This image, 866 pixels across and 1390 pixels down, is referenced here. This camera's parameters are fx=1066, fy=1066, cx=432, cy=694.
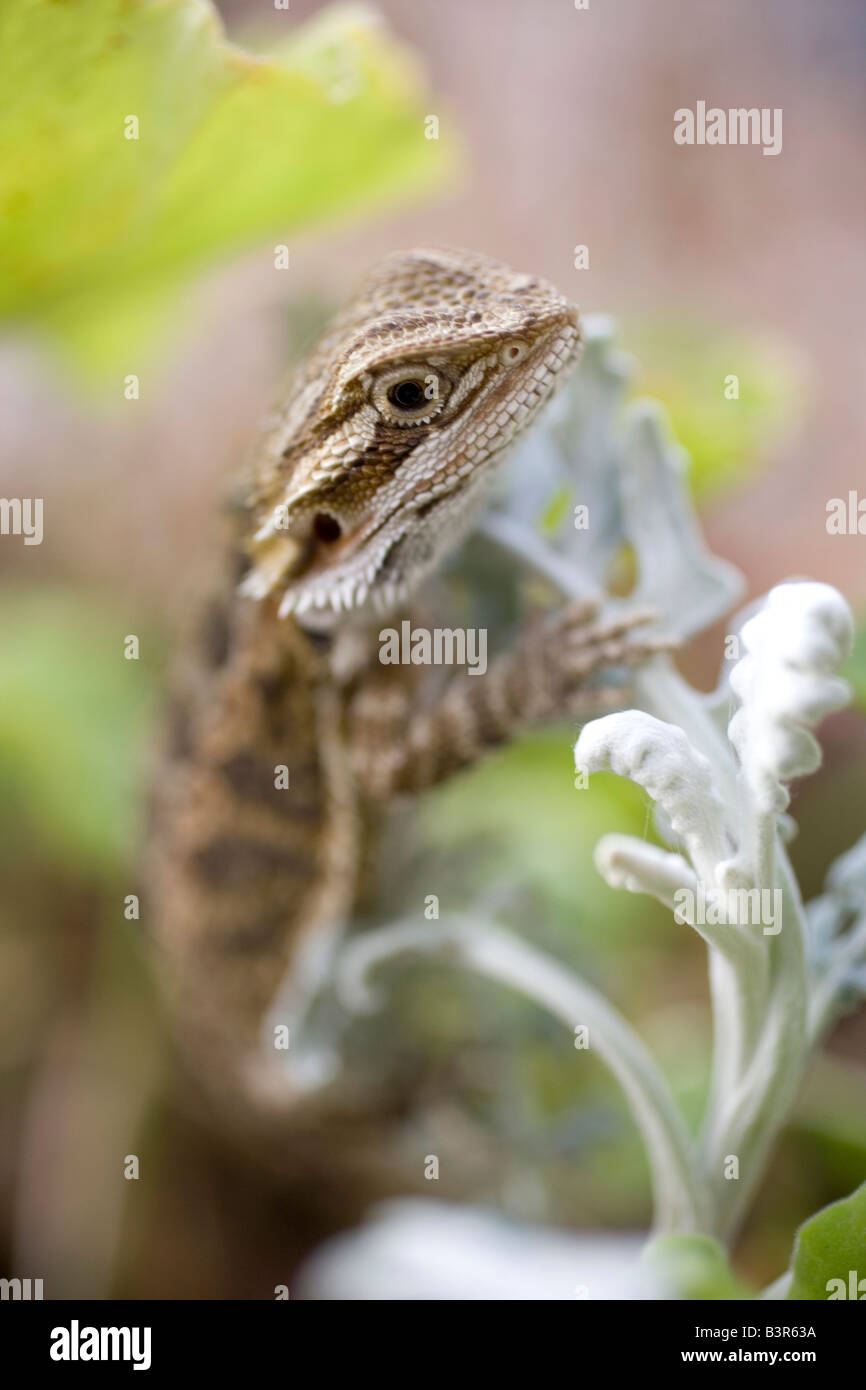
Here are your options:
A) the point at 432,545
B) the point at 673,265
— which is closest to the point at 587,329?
the point at 432,545

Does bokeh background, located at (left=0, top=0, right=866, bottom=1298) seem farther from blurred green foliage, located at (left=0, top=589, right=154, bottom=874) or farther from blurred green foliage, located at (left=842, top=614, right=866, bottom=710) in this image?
blurred green foliage, located at (left=842, top=614, right=866, bottom=710)

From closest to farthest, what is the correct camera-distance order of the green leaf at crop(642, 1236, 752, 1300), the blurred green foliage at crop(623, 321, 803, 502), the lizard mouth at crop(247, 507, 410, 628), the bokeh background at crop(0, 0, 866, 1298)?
the green leaf at crop(642, 1236, 752, 1300) → the lizard mouth at crop(247, 507, 410, 628) → the bokeh background at crop(0, 0, 866, 1298) → the blurred green foliage at crop(623, 321, 803, 502)

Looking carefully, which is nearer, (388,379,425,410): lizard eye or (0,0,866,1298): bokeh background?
(388,379,425,410): lizard eye

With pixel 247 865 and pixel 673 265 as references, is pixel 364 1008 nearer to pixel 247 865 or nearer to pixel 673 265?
pixel 247 865

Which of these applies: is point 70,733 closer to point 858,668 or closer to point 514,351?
point 514,351

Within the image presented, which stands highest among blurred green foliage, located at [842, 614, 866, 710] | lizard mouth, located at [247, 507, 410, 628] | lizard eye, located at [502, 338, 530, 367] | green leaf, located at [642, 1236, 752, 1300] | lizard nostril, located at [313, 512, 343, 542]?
lizard eye, located at [502, 338, 530, 367]

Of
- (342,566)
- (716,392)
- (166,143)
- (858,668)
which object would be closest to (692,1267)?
(858,668)

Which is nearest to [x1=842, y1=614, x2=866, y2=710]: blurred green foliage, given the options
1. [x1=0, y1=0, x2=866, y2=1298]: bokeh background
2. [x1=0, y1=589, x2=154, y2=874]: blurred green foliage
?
[x1=0, y1=0, x2=866, y2=1298]: bokeh background
